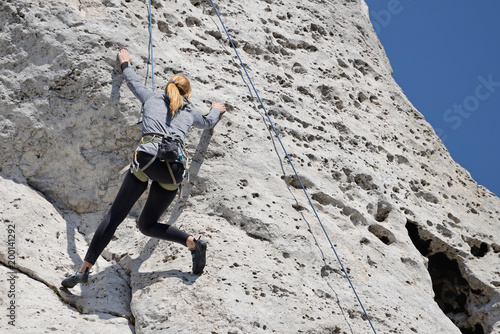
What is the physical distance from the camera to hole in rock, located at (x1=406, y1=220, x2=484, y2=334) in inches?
280

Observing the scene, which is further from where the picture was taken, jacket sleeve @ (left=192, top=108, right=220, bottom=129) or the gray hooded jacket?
jacket sleeve @ (left=192, top=108, right=220, bottom=129)

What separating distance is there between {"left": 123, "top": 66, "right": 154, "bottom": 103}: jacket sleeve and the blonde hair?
218 millimetres

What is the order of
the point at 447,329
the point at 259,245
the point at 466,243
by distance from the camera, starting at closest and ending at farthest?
the point at 259,245 → the point at 447,329 → the point at 466,243

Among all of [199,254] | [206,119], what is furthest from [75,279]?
[206,119]

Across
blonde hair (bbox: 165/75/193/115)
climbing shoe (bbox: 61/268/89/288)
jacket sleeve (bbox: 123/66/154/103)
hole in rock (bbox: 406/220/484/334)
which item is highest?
blonde hair (bbox: 165/75/193/115)

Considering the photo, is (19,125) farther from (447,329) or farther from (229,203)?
(447,329)

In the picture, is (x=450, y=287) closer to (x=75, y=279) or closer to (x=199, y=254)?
(x=199, y=254)

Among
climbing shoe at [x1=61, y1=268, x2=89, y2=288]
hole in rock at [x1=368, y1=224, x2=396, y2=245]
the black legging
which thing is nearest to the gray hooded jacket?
the black legging

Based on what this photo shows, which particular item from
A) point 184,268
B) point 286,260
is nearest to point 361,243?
point 286,260

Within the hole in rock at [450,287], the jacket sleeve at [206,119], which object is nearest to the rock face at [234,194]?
the hole in rock at [450,287]

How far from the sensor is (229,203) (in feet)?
19.4

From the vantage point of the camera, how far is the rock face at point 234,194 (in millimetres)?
5184

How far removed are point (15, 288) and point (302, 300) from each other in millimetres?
2314

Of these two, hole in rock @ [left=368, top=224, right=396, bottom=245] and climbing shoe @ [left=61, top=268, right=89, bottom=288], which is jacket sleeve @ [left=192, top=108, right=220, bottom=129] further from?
hole in rock @ [left=368, top=224, right=396, bottom=245]
